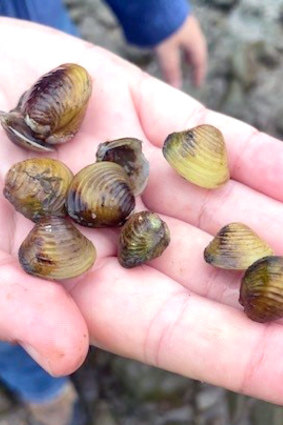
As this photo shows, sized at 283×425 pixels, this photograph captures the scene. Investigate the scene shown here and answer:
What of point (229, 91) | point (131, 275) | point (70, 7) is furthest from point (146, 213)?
point (70, 7)

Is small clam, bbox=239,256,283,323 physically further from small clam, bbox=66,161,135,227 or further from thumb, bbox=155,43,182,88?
thumb, bbox=155,43,182,88

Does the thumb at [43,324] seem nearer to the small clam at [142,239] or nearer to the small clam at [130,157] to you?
the small clam at [142,239]

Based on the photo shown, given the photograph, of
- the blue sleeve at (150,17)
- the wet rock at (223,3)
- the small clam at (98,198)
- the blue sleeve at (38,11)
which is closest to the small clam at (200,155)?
the small clam at (98,198)

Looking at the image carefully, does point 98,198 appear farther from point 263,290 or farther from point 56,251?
point 263,290

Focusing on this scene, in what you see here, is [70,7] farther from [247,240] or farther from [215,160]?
[247,240]

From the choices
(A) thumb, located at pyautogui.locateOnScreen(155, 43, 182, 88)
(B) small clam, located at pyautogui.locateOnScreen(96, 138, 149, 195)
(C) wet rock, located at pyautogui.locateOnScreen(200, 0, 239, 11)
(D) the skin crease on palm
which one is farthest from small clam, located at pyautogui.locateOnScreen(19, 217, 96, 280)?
(C) wet rock, located at pyautogui.locateOnScreen(200, 0, 239, 11)

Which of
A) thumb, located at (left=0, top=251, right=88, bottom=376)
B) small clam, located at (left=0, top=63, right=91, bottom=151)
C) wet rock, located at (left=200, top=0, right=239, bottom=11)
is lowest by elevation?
wet rock, located at (left=200, top=0, right=239, bottom=11)
